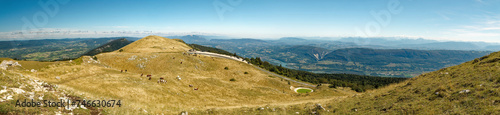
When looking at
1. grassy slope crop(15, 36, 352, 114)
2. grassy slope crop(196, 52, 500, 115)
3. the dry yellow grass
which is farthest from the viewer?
the dry yellow grass

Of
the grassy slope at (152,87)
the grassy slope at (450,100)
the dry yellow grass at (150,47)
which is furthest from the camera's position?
the dry yellow grass at (150,47)

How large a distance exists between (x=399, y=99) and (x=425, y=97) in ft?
7.83

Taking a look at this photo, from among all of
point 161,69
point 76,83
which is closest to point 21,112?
point 76,83

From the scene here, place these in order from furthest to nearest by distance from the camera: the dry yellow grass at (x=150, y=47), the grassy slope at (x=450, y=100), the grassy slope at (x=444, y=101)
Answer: the dry yellow grass at (x=150, y=47) → the grassy slope at (x=444, y=101) → the grassy slope at (x=450, y=100)

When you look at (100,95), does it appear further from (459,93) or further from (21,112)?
(459,93)

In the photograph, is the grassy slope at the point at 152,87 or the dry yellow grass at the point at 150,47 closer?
the grassy slope at the point at 152,87

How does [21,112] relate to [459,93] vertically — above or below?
below

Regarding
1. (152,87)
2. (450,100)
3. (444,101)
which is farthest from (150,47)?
(450,100)

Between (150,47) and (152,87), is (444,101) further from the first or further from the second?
(150,47)

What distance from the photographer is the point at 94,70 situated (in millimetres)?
41625

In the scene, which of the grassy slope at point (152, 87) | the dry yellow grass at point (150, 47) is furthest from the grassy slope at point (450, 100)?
the dry yellow grass at point (150, 47)

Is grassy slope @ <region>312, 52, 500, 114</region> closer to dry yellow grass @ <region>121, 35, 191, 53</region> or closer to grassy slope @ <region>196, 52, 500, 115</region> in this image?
grassy slope @ <region>196, 52, 500, 115</region>

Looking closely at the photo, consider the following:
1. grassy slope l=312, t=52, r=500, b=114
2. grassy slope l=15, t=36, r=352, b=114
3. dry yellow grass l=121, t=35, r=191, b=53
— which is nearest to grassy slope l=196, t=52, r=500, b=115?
grassy slope l=312, t=52, r=500, b=114

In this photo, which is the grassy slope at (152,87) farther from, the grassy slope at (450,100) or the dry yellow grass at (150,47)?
the dry yellow grass at (150,47)
